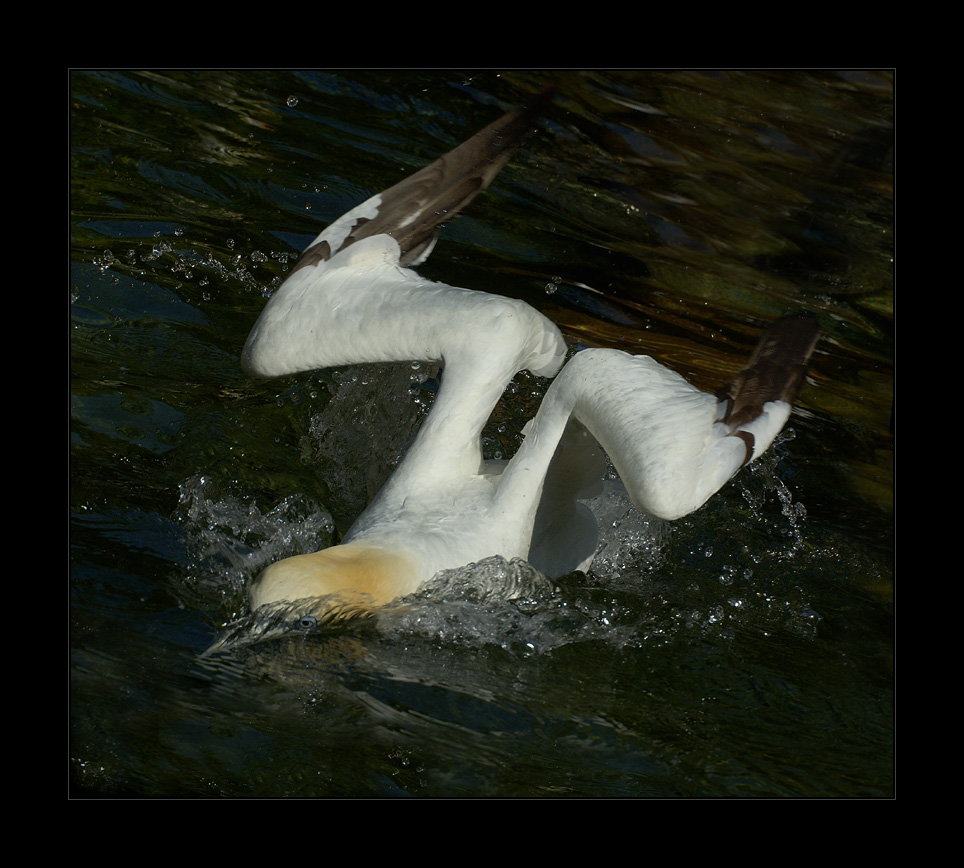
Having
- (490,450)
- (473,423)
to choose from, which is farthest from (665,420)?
(490,450)

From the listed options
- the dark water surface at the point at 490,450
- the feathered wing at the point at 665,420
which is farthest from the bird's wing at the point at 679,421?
the dark water surface at the point at 490,450

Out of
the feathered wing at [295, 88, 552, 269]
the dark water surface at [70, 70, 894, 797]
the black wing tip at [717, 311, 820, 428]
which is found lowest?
the dark water surface at [70, 70, 894, 797]

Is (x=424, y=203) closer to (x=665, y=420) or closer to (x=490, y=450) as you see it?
(x=490, y=450)

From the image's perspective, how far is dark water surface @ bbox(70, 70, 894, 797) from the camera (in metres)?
4.04

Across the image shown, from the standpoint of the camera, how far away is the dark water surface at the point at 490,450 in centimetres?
404

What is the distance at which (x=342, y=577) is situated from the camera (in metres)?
3.99

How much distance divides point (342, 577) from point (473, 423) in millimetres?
1101

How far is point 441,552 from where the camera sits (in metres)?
4.49

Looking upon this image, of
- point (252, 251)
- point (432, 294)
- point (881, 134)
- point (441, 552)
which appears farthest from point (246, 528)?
point (881, 134)

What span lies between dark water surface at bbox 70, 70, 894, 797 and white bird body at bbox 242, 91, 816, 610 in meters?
0.26

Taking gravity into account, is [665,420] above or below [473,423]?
above

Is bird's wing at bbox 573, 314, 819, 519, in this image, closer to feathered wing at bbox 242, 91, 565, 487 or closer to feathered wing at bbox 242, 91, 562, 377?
feathered wing at bbox 242, 91, 565, 487

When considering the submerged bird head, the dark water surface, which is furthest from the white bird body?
the dark water surface
